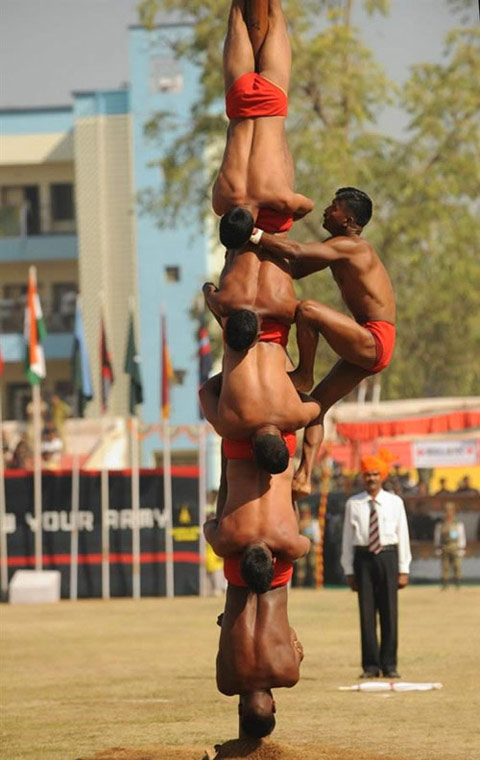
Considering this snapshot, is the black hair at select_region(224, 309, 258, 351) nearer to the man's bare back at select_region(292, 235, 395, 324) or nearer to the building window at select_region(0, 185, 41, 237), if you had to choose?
the man's bare back at select_region(292, 235, 395, 324)

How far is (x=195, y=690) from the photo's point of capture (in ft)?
54.6

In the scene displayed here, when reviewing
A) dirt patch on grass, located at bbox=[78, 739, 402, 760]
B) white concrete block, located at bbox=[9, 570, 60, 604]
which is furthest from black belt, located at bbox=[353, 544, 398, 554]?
white concrete block, located at bbox=[9, 570, 60, 604]

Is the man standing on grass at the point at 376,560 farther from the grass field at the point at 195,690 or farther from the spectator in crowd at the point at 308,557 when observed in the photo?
the spectator in crowd at the point at 308,557

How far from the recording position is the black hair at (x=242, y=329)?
10.4 metres

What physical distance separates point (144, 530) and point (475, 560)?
649cm

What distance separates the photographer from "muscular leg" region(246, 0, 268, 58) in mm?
11016

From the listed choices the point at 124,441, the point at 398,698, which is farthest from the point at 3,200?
the point at 398,698

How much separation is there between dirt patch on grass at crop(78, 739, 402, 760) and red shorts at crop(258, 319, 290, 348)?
2326 millimetres

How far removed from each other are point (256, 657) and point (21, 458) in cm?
2964

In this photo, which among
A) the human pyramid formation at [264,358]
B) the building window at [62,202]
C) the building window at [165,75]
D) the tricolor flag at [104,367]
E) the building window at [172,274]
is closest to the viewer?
the human pyramid formation at [264,358]

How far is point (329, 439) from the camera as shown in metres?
38.5

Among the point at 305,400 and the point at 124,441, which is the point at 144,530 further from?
the point at 305,400

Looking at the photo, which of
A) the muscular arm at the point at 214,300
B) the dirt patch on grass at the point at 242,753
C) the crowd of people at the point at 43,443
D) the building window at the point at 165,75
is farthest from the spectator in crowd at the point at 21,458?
the muscular arm at the point at 214,300

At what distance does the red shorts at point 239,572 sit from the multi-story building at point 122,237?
4871 centimetres
